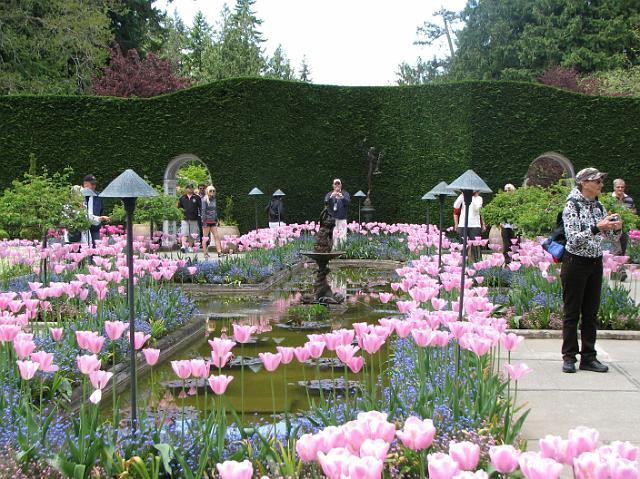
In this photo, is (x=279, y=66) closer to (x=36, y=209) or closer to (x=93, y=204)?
(x=93, y=204)

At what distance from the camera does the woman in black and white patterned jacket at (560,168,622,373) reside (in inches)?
193

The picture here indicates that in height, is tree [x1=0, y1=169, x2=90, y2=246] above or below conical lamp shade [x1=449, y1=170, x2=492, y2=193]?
below

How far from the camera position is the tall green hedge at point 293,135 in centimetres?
1767

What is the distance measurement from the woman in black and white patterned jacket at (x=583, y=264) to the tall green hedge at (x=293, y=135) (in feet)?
43.0

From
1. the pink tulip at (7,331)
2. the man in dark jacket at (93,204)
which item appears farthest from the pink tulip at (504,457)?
the man in dark jacket at (93,204)

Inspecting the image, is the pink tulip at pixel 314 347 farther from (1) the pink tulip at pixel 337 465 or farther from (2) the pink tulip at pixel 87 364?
(1) the pink tulip at pixel 337 465

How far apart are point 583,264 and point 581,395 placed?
3.54ft

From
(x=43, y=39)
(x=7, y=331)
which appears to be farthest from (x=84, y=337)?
(x=43, y=39)

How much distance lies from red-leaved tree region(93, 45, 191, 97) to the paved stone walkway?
890 inches

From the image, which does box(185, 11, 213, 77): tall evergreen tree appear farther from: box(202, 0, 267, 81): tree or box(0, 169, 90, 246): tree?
box(0, 169, 90, 246): tree

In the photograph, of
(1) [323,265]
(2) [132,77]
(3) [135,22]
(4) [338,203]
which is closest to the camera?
(1) [323,265]

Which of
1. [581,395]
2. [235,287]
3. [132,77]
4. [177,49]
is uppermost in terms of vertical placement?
[177,49]

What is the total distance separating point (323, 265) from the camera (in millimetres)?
9109

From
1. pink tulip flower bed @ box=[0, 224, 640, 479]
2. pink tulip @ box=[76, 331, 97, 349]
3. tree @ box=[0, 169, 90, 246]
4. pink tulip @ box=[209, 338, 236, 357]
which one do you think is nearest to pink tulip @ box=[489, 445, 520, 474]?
pink tulip flower bed @ box=[0, 224, 640, 479]
